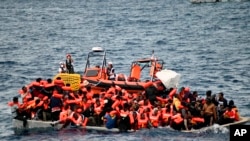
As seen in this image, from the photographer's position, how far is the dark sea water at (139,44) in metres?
42.5

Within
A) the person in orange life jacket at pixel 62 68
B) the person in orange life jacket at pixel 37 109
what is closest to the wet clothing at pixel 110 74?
the person in orange life jacket at pixel 62 68

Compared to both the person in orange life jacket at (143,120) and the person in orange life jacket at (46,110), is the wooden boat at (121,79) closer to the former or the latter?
the person in orange life jacket at (46,110)

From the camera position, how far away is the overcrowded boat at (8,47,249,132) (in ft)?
113

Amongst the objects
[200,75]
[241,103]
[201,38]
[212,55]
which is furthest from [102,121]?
[201,38]

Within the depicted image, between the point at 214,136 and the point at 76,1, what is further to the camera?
the point at 76,1

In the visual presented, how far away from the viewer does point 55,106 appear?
118 feet

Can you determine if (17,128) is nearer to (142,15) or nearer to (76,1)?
(142,15)

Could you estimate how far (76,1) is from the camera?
625 ft

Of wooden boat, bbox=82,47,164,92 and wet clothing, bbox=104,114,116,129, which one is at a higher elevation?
wooden boat, bbox=82,47,164,92

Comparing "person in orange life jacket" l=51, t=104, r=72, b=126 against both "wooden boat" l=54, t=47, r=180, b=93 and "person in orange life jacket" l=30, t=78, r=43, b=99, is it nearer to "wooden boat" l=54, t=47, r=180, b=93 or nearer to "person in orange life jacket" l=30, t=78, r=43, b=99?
"person in orange life jacket" l=30, t=78, r=43, b=99

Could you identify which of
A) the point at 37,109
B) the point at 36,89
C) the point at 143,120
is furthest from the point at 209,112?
the point at 36,89

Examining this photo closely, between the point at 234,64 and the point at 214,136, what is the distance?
29.8 meters

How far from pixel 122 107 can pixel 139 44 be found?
169 feet

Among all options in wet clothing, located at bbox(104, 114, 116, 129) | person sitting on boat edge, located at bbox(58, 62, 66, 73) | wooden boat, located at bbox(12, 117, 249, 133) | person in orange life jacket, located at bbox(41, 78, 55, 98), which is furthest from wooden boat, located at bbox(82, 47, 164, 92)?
wooden boat, located at bbox(12, 117, 249, 133)
